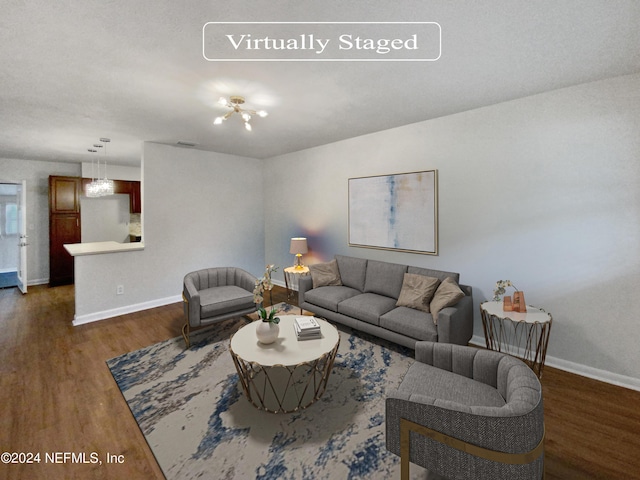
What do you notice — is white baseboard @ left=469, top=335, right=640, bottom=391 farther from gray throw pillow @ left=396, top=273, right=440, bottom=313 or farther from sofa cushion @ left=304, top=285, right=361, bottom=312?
sofa cushion @ left=304, top=285, right=361, bottom=312

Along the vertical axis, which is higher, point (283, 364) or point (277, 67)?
point (277, 67)

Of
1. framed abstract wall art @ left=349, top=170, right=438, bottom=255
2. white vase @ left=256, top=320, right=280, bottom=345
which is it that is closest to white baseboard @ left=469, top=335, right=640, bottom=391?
framed abstract wall art @ left=349, top=170, right=438, bottom=255

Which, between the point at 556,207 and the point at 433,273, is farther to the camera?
the point at 433,273

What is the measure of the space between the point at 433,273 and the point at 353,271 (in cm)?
115

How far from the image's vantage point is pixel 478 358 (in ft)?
6.31

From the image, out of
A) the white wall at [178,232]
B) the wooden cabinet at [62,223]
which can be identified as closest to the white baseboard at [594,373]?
the white wall at [178,232]

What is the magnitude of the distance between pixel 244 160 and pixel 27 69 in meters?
3.71

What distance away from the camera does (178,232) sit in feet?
16.3

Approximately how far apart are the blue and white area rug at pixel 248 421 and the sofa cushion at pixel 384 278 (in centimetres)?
80

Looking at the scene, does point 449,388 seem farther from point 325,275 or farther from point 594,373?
point 325,275

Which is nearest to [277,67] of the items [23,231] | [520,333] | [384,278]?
[384,278]

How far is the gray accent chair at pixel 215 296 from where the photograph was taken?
10.8 ft

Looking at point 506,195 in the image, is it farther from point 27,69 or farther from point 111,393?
point 27,69

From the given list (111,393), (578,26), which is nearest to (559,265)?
(578,26)
